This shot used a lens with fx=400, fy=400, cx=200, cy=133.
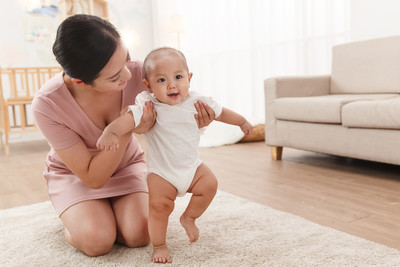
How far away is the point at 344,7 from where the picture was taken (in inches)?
130

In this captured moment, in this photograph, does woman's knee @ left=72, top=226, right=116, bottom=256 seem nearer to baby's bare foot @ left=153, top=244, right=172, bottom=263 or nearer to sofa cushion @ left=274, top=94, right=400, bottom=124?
baby's bare foot @ left=153, top=244, right=172, bottom=263

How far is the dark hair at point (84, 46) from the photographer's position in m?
1.07

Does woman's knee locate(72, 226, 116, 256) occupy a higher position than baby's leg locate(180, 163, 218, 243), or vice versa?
baby's leg locate(180, 163, 218, 243)

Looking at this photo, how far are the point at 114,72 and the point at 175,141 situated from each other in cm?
27

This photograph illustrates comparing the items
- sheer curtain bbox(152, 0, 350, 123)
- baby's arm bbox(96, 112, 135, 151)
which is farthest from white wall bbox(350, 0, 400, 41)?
baby's arm bbox(96, 112, 135, 151)

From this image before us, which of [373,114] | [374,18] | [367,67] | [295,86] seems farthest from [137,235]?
[374,18]

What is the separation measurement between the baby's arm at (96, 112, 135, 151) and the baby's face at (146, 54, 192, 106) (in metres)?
0.12

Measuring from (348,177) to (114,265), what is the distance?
146 cm

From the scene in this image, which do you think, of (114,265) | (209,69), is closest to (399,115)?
(114,265)

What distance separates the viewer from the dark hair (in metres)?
1.07

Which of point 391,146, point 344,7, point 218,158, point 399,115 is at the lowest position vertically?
point 218,158

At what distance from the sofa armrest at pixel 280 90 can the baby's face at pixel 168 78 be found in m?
1.63

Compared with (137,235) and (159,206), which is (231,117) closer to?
(159,206)

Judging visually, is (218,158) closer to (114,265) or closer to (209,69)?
(114,265)
